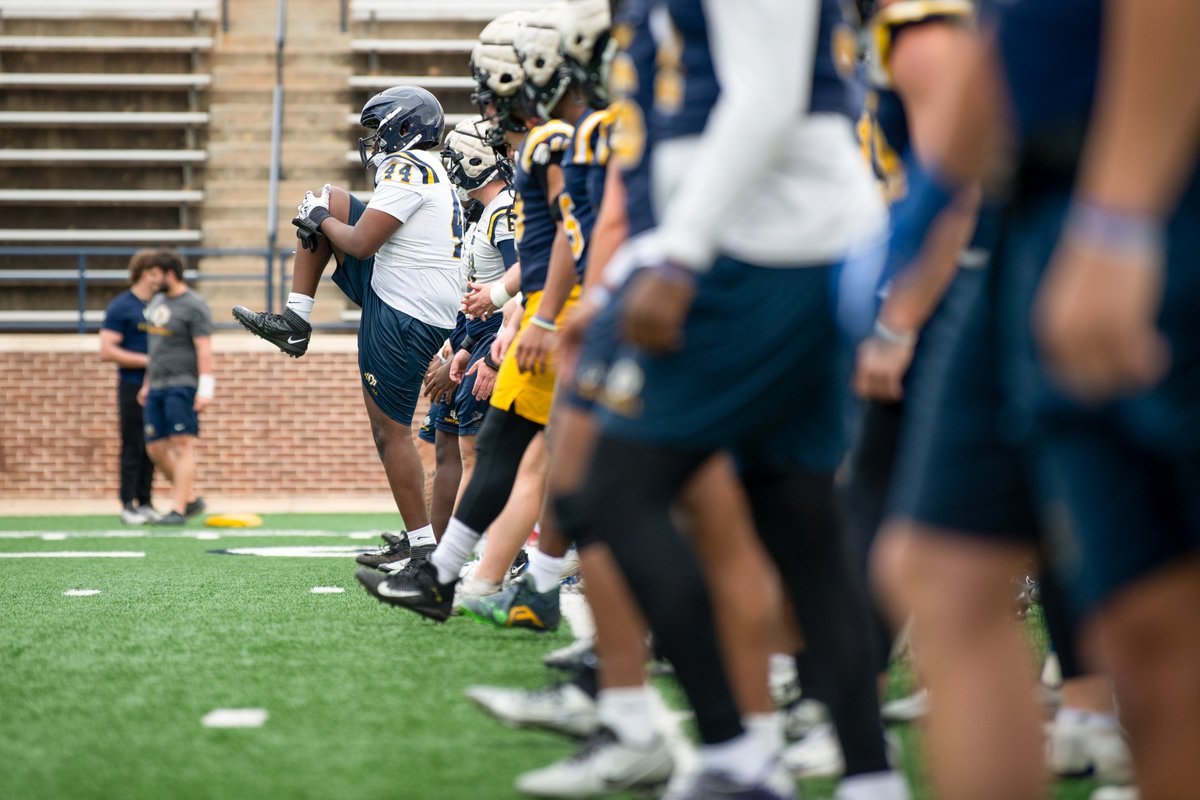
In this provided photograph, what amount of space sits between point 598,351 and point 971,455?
2.46ft

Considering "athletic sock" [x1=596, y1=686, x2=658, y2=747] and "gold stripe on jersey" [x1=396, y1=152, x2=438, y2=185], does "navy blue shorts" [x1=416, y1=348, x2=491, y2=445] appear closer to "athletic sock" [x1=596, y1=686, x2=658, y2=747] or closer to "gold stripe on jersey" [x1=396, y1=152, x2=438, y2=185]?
"gold stripe on jersey" [x1=396, y1=152, x2=438, y2=185]

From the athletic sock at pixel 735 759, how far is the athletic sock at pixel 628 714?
0.44m

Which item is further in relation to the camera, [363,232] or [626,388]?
[363,232]

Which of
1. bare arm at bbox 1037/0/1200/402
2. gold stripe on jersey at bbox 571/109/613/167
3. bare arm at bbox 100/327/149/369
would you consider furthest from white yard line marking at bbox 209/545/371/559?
bare arm at bbox 1037/0/1200/402

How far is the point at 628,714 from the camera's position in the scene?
2.44m

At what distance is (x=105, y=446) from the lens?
1317 centimetres

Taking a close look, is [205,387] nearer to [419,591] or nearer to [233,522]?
[233,522]

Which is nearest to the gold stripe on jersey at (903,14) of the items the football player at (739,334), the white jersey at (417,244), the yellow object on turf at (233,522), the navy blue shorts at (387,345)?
the football player at (739,334)

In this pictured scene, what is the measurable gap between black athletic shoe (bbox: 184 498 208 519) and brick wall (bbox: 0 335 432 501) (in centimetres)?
217

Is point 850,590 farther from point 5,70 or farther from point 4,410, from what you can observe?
point 5,70

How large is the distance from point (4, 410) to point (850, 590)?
12344 millimetres

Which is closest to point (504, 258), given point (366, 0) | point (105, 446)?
point (105, 446)

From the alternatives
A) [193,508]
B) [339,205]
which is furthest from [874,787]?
[193,508]

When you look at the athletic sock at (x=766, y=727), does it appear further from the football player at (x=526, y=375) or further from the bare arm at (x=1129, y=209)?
the football player at (x=526, y=375)
